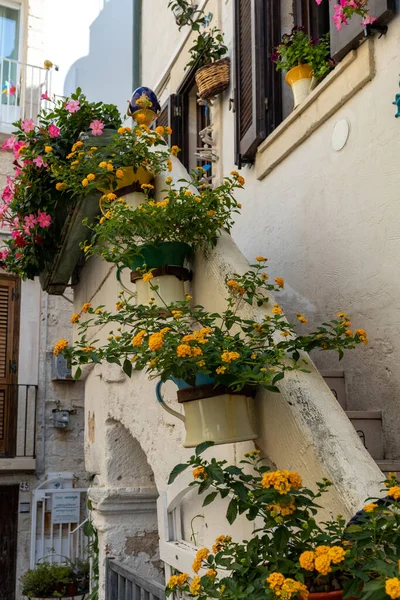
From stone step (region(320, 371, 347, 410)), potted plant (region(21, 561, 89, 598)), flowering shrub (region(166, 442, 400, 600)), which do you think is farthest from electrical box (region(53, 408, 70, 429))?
flowering shrub (region(166, 442, 400, 600))

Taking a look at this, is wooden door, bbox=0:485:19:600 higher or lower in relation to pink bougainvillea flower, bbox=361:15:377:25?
lower

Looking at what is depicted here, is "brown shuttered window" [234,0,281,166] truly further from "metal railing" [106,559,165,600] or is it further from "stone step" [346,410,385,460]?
"metal railing" [106,559,165,600]

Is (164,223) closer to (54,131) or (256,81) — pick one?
(54,131)

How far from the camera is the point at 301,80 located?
4.40m

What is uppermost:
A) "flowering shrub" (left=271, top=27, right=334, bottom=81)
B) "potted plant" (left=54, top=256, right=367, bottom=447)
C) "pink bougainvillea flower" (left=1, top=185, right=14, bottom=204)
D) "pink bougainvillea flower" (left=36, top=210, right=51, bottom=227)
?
"flowering shrub" (left=271, top=27, right=334, bottom=81)

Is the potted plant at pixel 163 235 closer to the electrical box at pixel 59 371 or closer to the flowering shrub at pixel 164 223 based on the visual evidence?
the flowering shrub at pixel 164 223

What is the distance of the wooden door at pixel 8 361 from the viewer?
9.26 meters

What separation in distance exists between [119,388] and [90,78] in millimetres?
7837

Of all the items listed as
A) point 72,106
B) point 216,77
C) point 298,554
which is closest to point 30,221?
point 72,106

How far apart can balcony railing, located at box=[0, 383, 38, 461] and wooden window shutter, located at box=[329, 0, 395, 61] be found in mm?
6639

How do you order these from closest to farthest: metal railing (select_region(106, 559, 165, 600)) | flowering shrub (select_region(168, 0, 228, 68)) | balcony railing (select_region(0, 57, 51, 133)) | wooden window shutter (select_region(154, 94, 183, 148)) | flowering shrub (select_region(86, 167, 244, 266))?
1. flowering shrub (select_region(86, 167, 244, 266))
2. metal railing (select_region(106, 559, 165, 600))
3. flowering shrub (select_region(168, 0, 228, 68))
4. wooden window shutter (select_region(154, 94, 183, 148))
5. balcony railing (select_region(0, 57, 51, 133))

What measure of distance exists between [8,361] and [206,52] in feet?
17.3

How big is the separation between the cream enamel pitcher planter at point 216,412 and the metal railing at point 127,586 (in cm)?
87

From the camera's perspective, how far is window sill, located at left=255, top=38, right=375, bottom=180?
3.64 metres
